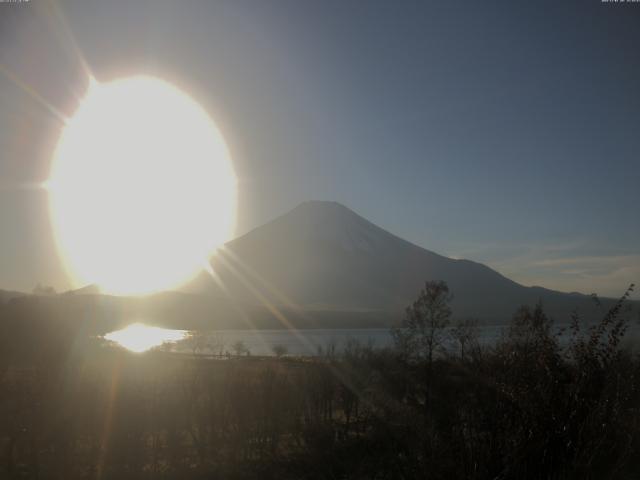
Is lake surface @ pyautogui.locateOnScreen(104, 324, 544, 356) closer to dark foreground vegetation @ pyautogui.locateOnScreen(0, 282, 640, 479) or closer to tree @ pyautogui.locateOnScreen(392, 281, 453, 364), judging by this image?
tree @ pyautogui.locateOnScreen(392, 281, 453, 364)

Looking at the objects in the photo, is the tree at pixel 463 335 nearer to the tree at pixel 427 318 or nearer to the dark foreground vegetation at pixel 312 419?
the dark foreground vegetation at pixel 312 419

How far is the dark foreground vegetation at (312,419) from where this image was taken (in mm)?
4391

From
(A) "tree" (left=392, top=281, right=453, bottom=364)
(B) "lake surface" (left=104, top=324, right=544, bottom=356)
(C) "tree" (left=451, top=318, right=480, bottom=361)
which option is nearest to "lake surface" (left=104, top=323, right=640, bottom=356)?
(B) "lake surface" (left=104, top=324, right=544, bottom=356)

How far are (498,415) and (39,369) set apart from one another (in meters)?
17.4

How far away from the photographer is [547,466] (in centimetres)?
425

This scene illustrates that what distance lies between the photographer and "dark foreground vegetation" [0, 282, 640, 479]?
439cm

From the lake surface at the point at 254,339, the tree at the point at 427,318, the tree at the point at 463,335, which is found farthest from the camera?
the lake surface at the point at 254,339

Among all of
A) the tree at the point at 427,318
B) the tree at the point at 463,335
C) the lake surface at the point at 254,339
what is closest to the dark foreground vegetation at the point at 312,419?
the tree at the point at 463,335

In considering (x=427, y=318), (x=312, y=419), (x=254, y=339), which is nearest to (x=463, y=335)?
(x=427, y=318)

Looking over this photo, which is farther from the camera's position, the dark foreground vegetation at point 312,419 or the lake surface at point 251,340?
the lake surface at point 251,340

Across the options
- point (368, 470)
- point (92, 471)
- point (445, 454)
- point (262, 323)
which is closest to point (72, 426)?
point (92, 471)

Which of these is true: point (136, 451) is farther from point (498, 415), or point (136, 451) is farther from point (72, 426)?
point (498, 415)

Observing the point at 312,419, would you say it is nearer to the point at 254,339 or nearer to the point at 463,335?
the point at 463,335

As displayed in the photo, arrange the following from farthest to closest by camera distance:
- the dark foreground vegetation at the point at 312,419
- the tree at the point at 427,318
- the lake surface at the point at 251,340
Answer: the lake surface at the point at 251,340 → the tree at the point at 427,318 → the dark foreground vegetation at the point at 312,419
